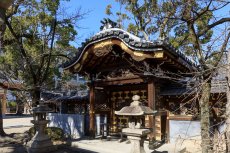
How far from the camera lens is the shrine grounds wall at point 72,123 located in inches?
618

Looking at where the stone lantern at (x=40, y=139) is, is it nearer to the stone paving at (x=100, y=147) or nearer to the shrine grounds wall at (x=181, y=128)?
the stone paving at (x=100, y=147)

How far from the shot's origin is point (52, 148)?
12430 mm

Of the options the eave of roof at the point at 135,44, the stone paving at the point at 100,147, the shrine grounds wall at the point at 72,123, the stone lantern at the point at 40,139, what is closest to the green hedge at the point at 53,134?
the stone paving at the point at 100,147

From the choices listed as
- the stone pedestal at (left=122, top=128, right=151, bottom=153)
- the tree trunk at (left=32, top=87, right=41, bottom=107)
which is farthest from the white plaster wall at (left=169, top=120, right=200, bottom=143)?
the tree trunk at (left=32, top=87, right=41, bottom=107)

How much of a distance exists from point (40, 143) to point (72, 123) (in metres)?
4.53

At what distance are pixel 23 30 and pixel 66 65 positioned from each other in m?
5.65

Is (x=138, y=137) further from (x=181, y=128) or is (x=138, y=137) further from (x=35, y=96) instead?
(x=35, y=96)

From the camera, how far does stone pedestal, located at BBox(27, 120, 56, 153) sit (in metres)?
11.8

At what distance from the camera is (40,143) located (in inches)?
471

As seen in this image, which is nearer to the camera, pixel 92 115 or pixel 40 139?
pixel 40 139

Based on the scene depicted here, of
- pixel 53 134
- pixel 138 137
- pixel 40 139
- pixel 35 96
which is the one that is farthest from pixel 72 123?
pixel 138 137

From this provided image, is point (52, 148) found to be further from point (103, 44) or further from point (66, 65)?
point (103, 44)

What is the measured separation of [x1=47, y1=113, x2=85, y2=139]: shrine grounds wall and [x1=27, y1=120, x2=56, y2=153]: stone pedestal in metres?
3.34

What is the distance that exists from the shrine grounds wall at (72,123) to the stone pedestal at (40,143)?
3341mm
